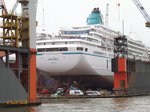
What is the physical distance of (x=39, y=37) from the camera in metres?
78.9

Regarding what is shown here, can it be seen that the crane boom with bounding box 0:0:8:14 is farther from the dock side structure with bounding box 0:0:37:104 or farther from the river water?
the river water

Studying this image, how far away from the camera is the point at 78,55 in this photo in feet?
227

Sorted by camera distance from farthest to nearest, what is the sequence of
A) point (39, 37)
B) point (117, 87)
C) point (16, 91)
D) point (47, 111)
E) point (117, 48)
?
point (39, 37), point (117, 48), point (117, 87), point (16, 91), point (47, 111)

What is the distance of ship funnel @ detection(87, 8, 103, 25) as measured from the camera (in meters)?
92.7

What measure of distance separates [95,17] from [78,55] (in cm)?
2674

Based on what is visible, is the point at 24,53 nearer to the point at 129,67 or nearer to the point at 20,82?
the point at 20,82

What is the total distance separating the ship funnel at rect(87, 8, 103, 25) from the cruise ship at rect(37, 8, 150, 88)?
8288 mm

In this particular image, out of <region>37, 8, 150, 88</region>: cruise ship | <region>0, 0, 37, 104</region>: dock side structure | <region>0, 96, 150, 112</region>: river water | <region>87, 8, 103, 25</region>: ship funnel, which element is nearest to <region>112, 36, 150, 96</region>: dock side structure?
<region>37, 8, 150, 88</region>: cruise ship

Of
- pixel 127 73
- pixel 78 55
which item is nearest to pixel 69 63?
pixel 78 55

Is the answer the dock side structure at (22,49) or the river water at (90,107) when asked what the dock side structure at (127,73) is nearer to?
the river water at (90,107)

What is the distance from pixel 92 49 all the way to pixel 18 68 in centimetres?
3615

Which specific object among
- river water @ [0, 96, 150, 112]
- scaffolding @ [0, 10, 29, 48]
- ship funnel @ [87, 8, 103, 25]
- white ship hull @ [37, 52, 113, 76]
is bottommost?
river water @ [0, 96, 150, 112]

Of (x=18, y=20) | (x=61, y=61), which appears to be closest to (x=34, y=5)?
(x=18, y=20)

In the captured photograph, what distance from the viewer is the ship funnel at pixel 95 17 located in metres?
92.7
